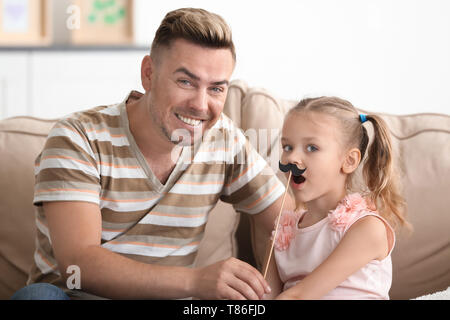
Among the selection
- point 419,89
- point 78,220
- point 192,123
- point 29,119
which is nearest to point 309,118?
point 192,123

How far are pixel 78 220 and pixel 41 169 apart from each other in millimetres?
154

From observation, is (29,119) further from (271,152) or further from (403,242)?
(403,242)

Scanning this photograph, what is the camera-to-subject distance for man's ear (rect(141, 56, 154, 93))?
130 cm

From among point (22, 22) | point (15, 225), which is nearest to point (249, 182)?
point (15, 225)

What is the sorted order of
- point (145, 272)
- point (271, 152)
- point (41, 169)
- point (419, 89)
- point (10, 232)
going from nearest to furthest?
point (145, 272) → point (41, 169) → point (10, 232) → point (271, 152) → point (419, 89)

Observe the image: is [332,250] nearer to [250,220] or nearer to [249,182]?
[249,182]

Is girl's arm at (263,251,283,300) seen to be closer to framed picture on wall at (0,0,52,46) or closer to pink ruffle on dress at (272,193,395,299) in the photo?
pink ruffle on dress at (272,193,395,299)

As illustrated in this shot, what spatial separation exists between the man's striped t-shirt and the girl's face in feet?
0.81

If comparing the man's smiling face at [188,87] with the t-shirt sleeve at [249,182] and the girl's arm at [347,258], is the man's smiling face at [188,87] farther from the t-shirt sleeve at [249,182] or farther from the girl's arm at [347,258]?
the girl's arm at [347,258]

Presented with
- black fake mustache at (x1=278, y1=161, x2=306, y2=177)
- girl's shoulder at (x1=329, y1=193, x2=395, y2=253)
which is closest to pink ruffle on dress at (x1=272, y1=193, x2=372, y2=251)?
girl's shoulder at (x1=329, y1=193, x2=395, y2=253)

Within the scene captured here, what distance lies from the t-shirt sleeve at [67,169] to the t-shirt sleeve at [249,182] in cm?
35

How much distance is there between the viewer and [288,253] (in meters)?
1.19

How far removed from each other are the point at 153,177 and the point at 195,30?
1.15 ft

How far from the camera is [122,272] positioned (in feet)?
3.49
